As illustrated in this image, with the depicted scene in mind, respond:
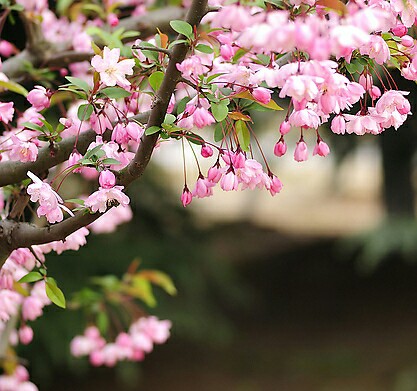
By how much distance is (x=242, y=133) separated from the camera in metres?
1.17

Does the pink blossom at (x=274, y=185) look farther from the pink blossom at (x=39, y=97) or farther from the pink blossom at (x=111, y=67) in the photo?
the pink blossom at (x=39, y=97)

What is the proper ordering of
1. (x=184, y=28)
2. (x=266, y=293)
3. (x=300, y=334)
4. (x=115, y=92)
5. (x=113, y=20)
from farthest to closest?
(x=266, y=293) → (x=300, y=334) → (x=113, y=20) → (x=115, y=92) → (x=184, y=28)

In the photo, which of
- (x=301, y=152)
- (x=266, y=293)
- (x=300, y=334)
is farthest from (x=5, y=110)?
(x=266, y=293)

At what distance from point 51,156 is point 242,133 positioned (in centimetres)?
33

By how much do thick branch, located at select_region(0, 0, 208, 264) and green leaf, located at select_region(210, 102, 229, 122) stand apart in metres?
0.07

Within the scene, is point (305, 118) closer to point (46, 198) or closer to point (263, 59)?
point (263, 59)

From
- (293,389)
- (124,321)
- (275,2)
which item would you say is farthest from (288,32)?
(293,389)

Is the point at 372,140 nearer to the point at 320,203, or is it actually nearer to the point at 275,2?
the point at 320,203

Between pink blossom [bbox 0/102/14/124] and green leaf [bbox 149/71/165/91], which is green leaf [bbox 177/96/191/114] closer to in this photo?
green leaf [bbox 149/71/165/91]

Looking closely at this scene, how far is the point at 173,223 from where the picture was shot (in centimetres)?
525

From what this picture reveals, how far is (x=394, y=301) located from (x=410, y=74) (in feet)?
20.5

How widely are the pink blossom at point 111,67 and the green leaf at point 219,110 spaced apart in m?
0.16

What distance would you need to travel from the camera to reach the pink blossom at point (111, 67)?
43.7 inches

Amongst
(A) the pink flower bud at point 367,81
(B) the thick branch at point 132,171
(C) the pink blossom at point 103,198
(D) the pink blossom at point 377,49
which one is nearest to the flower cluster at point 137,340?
(B) the thick branch at point 132,171
